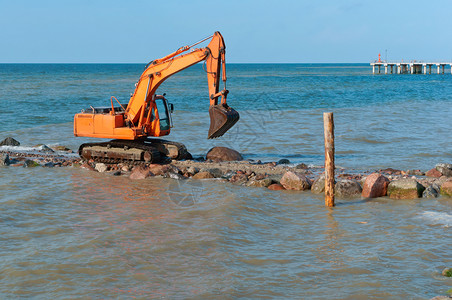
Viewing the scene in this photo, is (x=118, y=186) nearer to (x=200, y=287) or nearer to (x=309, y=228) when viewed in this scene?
(x=309, y=228)

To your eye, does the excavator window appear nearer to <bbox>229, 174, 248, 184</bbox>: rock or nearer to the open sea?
the open sea

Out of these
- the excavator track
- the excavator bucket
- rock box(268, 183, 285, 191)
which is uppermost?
the excavator bucket

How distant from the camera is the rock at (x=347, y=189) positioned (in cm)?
1447

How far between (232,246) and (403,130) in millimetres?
19211

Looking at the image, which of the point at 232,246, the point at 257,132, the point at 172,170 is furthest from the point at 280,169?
the point at 257,132

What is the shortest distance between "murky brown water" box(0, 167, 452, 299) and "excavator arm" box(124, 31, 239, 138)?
2.22 metres

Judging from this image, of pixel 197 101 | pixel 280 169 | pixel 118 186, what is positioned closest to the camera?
pixel 118 186

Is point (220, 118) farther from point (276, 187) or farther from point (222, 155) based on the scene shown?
point (222, 155)

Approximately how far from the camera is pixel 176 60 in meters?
17.7

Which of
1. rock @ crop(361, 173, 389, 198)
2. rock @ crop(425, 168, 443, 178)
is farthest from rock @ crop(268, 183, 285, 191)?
rock @ crop(425, 168, 443, 178)

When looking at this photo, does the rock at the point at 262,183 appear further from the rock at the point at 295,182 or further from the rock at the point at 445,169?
the rock at the point at 445,169

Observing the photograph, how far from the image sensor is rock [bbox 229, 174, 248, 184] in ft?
52.7

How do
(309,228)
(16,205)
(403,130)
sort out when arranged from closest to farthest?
(309,228) → (16,205) → (403,130)

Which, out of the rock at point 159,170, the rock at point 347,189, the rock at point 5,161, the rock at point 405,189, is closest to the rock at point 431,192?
the rock at point 405,189
